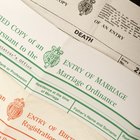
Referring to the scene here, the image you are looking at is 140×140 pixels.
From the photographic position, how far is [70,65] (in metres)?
0.30

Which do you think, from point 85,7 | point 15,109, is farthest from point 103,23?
point 15,109

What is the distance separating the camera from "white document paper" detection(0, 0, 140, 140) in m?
0.30

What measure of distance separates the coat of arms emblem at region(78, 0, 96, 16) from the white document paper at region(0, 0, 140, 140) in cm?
3

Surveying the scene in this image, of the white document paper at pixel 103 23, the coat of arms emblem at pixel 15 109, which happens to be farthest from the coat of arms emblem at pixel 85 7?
the coat of arms emblem at pixel 15 109

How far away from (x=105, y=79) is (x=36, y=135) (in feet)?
0.31

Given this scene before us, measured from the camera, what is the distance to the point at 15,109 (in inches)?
11.7

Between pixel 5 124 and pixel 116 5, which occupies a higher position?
pixel 116 5

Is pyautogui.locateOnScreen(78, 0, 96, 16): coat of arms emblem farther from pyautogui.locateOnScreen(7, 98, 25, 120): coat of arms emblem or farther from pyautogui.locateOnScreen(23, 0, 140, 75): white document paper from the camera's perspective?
pyautogui.locateOnScreen(7, 98, 25, 120): coat of arms emblem

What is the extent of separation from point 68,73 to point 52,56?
0.08 ft

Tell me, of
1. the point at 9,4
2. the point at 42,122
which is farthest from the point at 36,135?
the point at 9,4

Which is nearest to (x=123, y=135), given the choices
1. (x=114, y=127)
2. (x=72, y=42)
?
(x=114, y=127)

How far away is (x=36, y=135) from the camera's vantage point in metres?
0.30

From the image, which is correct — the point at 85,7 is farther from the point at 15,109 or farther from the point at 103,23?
the point at 15,109

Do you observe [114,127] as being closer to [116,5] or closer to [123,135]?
Result: [123,135]
